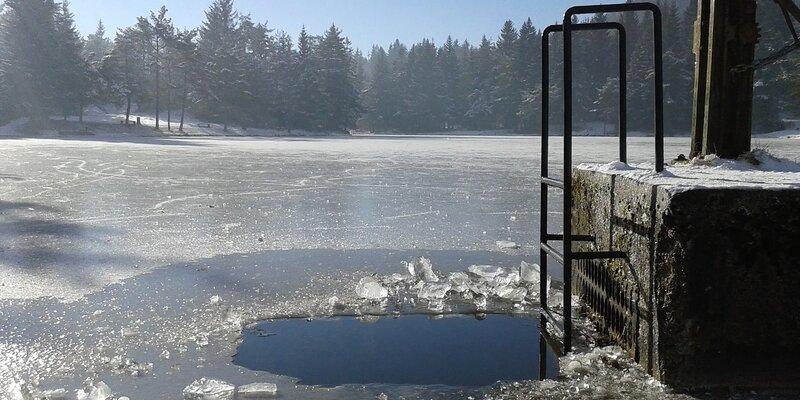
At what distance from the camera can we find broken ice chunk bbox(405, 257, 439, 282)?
514cm

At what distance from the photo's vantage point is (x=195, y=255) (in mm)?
5969

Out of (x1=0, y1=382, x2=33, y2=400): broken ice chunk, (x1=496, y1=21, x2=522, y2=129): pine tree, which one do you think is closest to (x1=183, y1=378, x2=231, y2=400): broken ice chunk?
(x1=0, y1=382, x2=33, y2=400): broken ice chunk

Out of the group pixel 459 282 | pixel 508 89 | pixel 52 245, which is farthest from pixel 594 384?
pixel 508 89

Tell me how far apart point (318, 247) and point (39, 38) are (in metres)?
59.7

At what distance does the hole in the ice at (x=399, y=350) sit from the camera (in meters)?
3.15

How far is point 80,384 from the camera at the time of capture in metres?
2.93

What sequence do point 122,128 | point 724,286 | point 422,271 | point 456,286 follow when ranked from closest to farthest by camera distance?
point 724,286
point 456,286
point 422,271
point 122,128

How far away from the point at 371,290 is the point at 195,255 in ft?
7.12

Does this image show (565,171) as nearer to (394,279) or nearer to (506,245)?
(394,279)

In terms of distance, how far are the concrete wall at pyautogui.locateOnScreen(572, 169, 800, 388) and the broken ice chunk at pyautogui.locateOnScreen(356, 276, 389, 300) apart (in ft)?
7.16

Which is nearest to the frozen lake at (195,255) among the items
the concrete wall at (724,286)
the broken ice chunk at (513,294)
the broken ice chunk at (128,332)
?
the broken ice chunk at (128,332)

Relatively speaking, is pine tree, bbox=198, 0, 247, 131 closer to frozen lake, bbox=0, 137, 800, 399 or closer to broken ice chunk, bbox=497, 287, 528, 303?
frozen lake, bbox=0, 137, 800, 399

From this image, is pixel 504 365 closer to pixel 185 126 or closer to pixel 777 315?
pixel 777 315

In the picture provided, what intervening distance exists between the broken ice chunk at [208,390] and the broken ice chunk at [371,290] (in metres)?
1.75
